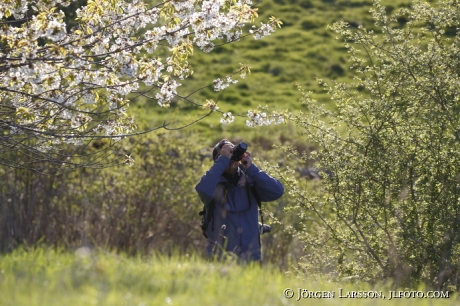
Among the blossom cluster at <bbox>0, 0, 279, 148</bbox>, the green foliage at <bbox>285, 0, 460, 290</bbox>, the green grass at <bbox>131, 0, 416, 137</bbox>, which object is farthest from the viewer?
the green grass at <bbox>131, 0, 416, 137</bbox>

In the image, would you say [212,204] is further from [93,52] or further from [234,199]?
[93,52]

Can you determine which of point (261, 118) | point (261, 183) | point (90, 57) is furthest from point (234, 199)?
point (90, 57)

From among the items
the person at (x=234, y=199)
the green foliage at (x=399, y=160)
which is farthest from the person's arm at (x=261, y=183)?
the green foliage at (x=399, y=160)

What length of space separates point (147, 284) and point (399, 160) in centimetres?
508

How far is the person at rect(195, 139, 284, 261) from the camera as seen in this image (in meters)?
6.36

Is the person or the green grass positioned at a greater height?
the green grass

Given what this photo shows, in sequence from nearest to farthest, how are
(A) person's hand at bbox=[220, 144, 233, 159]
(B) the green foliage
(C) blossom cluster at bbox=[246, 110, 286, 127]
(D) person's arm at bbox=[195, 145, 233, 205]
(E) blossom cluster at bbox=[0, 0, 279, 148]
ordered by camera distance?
(E) blossom cluster at bbox=[0, 0, 279, 148]
(D) person's arm at bbox=[195, 145, 233, 205]
(A) person's hand at bbox=[220, 144, 233, 159]
(C) blossom cluster at bbox=[246, 110, 286, 127]
(B) the green foliage

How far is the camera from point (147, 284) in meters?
4.37

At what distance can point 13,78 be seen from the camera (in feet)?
20.4

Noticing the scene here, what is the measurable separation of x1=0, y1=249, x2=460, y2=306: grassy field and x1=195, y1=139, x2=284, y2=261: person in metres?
1.05

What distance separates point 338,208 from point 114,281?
5.31 meters

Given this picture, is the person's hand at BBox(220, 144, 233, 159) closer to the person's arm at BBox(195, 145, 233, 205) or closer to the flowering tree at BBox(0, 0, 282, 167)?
the person's arm at BBox(195, 145, 233, 205)

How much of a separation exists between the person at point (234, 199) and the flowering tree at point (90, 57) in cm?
100

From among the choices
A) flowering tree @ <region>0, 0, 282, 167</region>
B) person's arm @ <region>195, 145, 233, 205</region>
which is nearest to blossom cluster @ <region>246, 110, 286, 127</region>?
flowering tree @ <region>0, 0, 282, 167</region>
